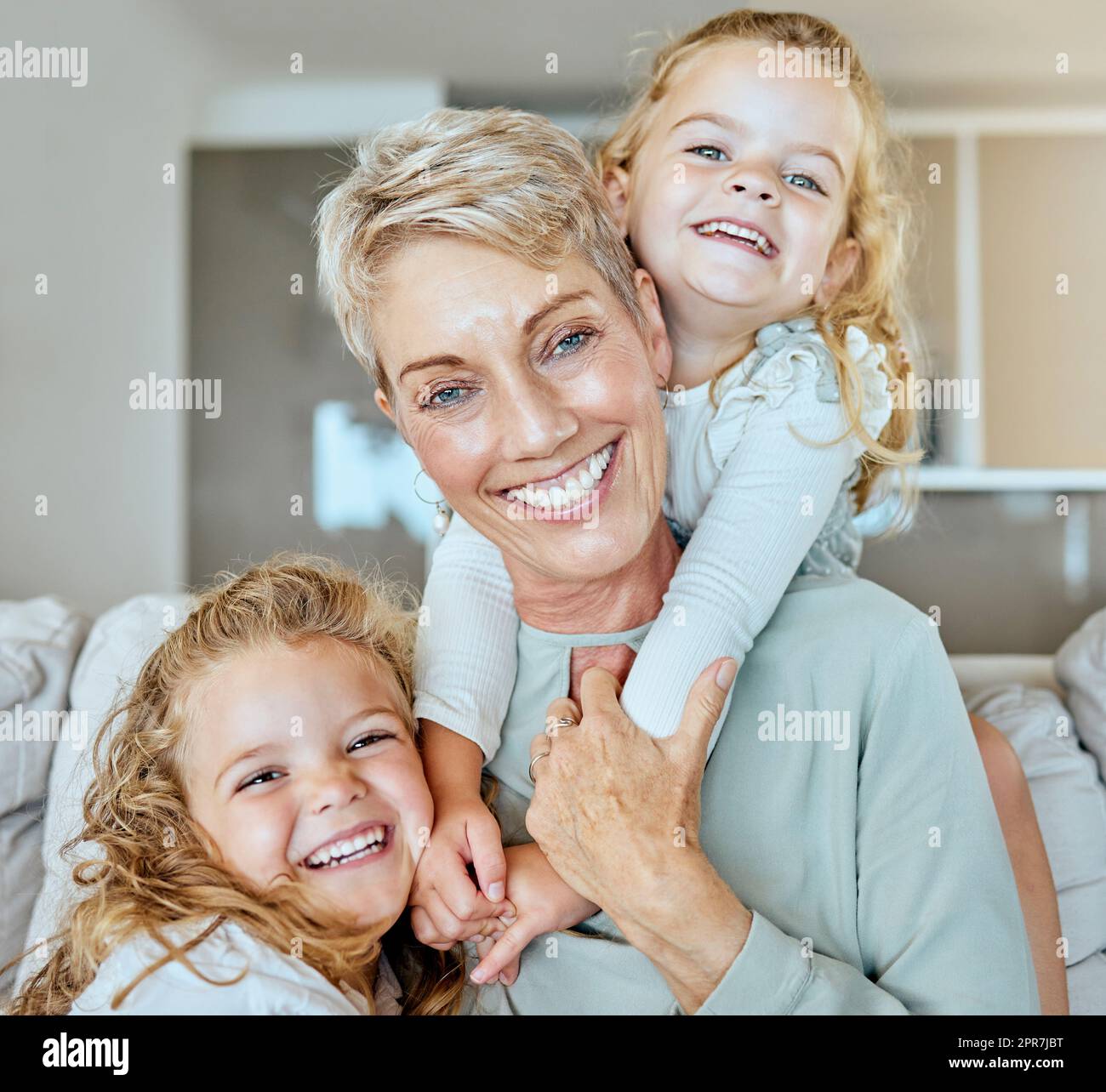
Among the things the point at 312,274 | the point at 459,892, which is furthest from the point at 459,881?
the point at 312,274

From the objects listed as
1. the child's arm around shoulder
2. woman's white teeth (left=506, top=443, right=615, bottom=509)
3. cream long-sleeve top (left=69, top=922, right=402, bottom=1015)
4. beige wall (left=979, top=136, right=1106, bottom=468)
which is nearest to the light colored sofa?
cream long-sleeve top (left=69, top=922, right=402, bottom=1015)

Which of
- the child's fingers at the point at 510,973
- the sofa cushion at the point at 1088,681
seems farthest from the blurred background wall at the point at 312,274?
the child's fingers at the point at 510,973

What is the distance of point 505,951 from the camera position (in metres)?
1.04

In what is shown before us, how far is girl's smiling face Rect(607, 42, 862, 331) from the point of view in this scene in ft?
4.22

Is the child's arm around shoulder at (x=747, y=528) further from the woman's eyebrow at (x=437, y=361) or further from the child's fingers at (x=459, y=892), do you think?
the woman's eyebrow at (x=437, y=361)

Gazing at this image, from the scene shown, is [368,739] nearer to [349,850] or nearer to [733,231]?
[349,850]

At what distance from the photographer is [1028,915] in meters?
1.31

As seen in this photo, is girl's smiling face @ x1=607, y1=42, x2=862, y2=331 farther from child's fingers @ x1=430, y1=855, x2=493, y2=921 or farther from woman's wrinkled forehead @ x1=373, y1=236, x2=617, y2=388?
child's fingers @ x1=430, y1=855, x2=493, y2=921

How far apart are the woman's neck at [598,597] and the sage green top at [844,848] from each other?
0.14m

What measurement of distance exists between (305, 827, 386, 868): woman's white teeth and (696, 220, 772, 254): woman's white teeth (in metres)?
0.77

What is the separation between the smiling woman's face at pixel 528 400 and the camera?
3.42 ft

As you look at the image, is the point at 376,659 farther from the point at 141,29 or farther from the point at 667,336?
the point at 141,29

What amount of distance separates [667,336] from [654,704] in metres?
0.50
